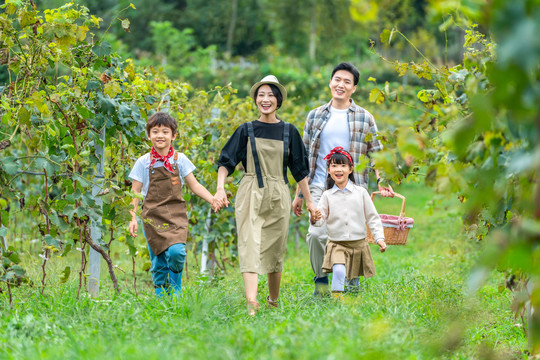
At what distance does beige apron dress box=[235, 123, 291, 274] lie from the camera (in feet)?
15.2

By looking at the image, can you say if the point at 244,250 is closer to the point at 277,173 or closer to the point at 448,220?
the point at 277,173

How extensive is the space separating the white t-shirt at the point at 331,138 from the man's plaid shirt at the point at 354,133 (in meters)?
0.02

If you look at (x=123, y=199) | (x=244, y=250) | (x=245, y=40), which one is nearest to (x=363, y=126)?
(x=244, y=250)

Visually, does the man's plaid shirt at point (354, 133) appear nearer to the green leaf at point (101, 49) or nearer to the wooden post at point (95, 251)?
the wooden post at point (95, 251)

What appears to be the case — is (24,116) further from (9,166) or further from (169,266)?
(169,266)

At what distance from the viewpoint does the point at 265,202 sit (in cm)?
468

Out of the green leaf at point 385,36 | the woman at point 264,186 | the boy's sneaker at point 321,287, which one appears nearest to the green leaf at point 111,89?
the woman at point 264,186

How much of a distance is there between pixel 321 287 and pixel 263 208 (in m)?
0.80

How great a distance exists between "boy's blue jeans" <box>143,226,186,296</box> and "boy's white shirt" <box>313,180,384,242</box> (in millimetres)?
1018

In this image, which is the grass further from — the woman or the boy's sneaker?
the woman

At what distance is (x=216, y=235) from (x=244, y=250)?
82.4 inches

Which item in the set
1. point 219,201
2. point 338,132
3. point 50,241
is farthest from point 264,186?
point 50,241

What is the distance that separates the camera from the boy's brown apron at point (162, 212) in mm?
4801

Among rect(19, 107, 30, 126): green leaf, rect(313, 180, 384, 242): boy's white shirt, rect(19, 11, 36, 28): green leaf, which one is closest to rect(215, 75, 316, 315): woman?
rect(313, 180, 384, 242): boy's white shirt
